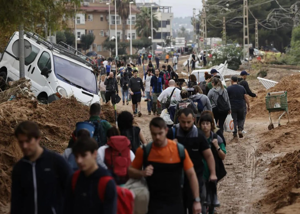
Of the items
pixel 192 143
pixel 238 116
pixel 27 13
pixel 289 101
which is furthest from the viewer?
pixel 289 101

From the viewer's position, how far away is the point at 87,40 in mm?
102938

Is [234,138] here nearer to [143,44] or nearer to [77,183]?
[77,183]

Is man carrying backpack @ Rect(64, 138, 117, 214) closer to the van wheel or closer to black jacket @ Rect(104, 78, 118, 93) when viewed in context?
A: the van wheel

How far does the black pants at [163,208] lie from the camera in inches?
254

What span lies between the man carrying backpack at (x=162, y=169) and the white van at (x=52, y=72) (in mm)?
12396

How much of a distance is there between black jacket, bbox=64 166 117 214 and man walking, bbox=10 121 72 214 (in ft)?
0.89

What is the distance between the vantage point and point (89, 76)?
20.3 m

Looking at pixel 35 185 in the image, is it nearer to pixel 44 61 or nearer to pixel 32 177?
pixel 32 177

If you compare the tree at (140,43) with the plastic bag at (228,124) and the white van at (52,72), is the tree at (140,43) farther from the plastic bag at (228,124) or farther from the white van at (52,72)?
the plastic bag at (228,124)

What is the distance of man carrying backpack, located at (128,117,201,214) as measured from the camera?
637 centimetres

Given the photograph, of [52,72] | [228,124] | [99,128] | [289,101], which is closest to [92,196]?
[99,128]

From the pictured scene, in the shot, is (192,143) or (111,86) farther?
(111,86)

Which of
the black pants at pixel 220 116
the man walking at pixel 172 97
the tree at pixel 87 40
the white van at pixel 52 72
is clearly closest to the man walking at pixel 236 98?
the black pants at pixel 220 116

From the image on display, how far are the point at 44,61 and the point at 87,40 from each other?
8415 cm
